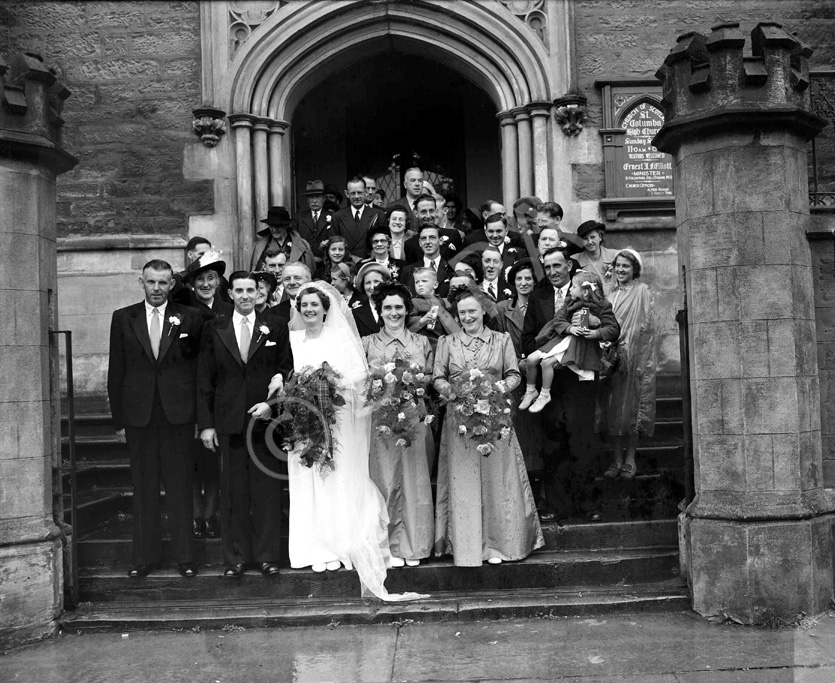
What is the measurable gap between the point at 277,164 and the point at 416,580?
627 centimetres

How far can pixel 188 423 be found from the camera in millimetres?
6867

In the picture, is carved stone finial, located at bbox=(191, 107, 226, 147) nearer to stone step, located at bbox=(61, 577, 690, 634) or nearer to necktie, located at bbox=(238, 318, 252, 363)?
necktie, located at bbox=(238, 318, 252, 363)

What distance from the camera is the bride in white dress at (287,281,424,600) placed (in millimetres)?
6660

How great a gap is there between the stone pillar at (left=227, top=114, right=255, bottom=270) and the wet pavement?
571 cm

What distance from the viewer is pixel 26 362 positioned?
645 cm

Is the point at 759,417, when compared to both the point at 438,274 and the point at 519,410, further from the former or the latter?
the point at 438,274

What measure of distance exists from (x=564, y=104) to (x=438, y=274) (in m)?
3.69

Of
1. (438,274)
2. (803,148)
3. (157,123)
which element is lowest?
(438,274)

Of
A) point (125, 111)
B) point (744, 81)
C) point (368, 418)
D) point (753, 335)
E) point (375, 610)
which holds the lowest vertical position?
point (375, 610)

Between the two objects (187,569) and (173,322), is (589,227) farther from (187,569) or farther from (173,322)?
(187,569)

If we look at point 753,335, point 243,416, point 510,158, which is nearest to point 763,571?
point 753,335

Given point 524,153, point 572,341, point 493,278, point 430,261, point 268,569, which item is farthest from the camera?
point 524,153

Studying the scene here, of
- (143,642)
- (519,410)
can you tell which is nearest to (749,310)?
(519,410)

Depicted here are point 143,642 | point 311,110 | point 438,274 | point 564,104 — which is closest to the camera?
point 143,642
